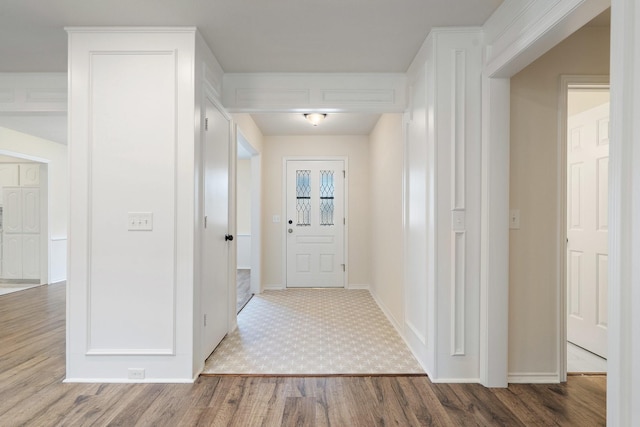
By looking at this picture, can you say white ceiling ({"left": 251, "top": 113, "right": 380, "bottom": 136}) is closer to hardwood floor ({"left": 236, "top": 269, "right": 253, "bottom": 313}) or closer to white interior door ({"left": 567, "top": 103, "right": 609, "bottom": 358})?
white interior door ({"left": 567, "top": 103, "right": 609, "bottom": 358})

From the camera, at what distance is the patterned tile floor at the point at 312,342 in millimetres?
2559

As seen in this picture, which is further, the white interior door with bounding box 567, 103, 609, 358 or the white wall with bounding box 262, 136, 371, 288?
the white wall with bounding box 262, 136, 371, 288

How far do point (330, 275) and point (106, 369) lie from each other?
3558mm

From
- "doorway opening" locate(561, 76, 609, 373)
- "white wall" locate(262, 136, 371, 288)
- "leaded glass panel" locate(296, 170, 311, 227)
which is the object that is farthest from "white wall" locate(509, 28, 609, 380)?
"leaded glass panel" locate(296, 170, 311, 227)

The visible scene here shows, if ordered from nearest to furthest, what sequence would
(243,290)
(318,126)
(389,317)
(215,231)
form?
1. (215,231)
2. (389,317)
3. (318,126)
4. (243,290)

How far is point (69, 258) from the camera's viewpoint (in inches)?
91.5

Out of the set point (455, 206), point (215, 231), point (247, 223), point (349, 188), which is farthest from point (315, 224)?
point (455, 206)

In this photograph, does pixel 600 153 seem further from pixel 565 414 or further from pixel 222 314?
pixel 222 314

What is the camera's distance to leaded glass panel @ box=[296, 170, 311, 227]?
5.50 m

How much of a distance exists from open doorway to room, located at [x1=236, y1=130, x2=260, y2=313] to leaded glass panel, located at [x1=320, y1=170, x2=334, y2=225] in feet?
3.43

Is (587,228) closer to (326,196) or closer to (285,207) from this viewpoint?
(326,196)

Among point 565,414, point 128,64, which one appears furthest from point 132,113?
point 565,414

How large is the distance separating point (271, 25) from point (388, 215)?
2441 mm

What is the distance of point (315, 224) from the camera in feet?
18.0
